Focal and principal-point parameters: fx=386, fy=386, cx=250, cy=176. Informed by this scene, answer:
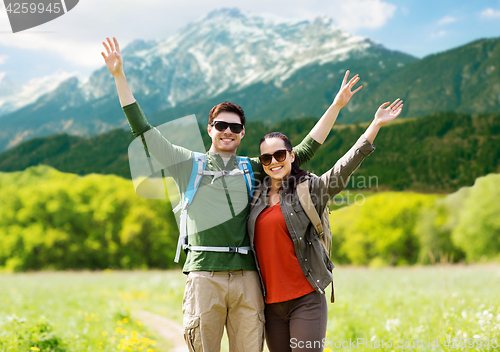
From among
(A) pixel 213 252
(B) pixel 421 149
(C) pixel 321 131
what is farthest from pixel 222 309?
(B) pixel 421 149

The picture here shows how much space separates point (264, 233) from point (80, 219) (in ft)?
186

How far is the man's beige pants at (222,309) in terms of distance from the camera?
→ 10.3ft

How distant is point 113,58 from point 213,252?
1796mm

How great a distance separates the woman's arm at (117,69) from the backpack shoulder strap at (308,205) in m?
1.57

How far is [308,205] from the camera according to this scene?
10.5ft

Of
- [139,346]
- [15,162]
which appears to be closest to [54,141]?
[15,162]

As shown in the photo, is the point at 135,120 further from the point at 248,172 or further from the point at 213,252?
the point at 213,252

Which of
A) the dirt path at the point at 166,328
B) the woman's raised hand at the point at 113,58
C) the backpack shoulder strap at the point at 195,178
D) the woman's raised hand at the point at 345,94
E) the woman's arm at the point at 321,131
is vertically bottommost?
the dirt path at the point at 166,328

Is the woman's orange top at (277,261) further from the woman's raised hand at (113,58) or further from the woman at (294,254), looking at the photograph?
the woman's raised hand at (113,58)

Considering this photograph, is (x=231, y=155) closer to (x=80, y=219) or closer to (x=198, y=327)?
(x=198, y=327)

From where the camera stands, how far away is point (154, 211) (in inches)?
2125

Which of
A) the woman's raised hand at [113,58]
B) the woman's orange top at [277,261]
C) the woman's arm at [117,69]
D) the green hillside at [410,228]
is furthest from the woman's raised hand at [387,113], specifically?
the green hillside at [410,228]

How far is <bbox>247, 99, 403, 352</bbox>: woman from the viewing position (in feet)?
10.1

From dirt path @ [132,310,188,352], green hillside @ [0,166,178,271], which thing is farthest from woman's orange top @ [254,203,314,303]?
green hillside @ [0,166,178,271]
